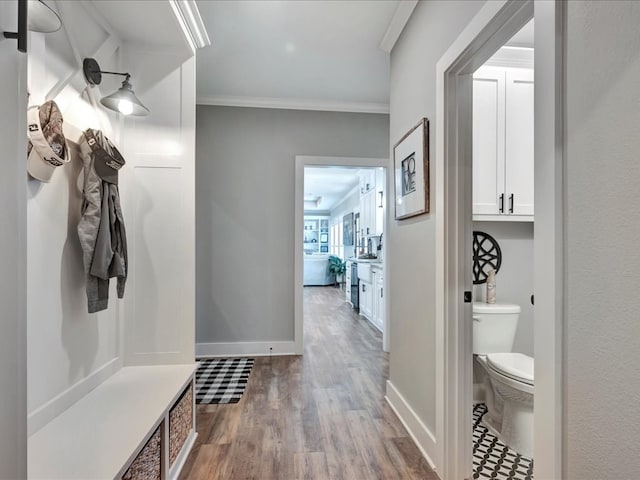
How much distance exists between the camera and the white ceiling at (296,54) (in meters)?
2.11

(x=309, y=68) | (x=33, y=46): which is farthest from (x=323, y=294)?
(x=33, y=46)

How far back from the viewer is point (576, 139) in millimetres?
855

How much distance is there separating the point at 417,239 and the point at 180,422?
160 cm

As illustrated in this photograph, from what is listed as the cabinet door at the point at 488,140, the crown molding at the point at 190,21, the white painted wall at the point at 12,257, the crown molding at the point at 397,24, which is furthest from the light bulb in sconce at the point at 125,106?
the cabinet door at the point at 488,140

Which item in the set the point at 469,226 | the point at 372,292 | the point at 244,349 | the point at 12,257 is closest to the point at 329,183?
the point at 372,292

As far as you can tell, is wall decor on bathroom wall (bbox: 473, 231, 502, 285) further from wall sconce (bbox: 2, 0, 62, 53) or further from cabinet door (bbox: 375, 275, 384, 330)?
wall sconce (bbox: 2, 0, 62, 53)

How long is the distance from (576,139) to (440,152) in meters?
0.79

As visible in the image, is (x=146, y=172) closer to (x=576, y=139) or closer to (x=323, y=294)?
(x=576, y=139)

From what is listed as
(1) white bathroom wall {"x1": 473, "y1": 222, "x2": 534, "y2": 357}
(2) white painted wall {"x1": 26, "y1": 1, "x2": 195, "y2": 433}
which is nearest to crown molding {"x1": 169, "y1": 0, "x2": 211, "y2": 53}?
(2) white painted wall {"x1": 26, "y1": 1, "x2": 195, "y2": 433}

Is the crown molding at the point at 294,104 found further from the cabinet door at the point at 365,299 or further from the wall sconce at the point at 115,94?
the cabinet door at the point at 365,299

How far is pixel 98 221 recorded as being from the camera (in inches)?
64.6

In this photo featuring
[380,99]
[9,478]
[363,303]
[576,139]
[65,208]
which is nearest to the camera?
[9,478]

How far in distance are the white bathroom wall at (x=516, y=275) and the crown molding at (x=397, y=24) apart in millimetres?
1486

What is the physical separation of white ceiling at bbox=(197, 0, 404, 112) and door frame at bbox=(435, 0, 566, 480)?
0.89 m
